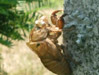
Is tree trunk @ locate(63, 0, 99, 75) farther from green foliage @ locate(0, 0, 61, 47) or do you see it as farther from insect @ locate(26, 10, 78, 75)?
green foliage @ locate(0, 0, 61, 47)

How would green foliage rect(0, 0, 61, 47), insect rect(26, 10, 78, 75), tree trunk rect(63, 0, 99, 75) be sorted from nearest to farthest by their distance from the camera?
tree trunk rect(63, 0, 99, 75) → insect rect(26, 10, 78, 75) → green foliage rect(0, 0, 61, 47)

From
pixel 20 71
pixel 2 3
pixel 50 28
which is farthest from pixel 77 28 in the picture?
pixel 20 71

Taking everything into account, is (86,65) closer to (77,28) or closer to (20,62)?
(77,28)

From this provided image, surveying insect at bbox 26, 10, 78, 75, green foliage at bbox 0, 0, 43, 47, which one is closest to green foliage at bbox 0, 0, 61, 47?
green foliage at bbox 0, 0, 43, 47

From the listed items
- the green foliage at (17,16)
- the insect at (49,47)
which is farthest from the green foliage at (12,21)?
the insect at (49,47)

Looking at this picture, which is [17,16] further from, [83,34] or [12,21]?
[83,34]

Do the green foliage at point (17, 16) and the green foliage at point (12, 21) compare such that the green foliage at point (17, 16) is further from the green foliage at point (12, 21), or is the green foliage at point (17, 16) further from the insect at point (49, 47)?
the insect at point (49, 47)
